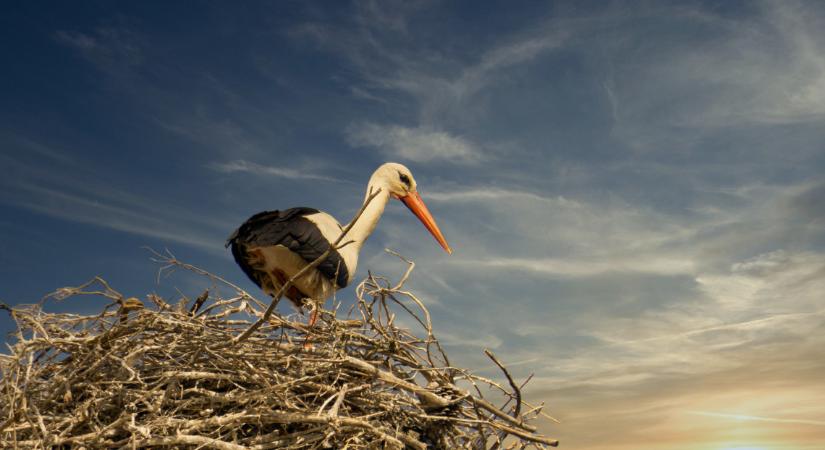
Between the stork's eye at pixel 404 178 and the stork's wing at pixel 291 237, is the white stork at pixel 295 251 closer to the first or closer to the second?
the stork's wing at pixel 291 237

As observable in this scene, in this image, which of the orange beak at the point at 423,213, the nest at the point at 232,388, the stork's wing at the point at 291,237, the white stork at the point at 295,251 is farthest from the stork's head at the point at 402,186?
the nest at the point at 232,388

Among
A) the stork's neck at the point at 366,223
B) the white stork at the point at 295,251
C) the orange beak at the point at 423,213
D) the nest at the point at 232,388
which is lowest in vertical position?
the nest at the point at 232,388

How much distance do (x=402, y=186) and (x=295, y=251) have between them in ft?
6.91

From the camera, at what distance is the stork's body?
5.09m

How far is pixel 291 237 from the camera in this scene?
5094 mm

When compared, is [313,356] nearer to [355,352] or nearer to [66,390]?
[355,352]

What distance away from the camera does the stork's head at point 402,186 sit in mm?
6848

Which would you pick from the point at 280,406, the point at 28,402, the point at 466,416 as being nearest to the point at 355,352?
the point at 280,406

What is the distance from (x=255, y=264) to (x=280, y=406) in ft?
7.61

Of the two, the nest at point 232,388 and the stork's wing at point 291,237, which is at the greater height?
the stork's wing at point 291,237

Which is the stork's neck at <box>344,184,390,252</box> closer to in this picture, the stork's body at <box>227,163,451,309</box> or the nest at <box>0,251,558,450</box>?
the stork's body at <box>227,163,451,309</box>

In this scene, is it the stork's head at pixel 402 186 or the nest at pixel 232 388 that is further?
the stork's head at pixel 402 186

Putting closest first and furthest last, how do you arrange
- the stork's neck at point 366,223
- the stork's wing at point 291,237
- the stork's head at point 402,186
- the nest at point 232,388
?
the nest at point 232,388 < the stork's wing at point 291,237 < the stork's neck at point 366,223 < the stork's head at point 402,186

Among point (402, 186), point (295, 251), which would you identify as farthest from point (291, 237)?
point (402, 186)
